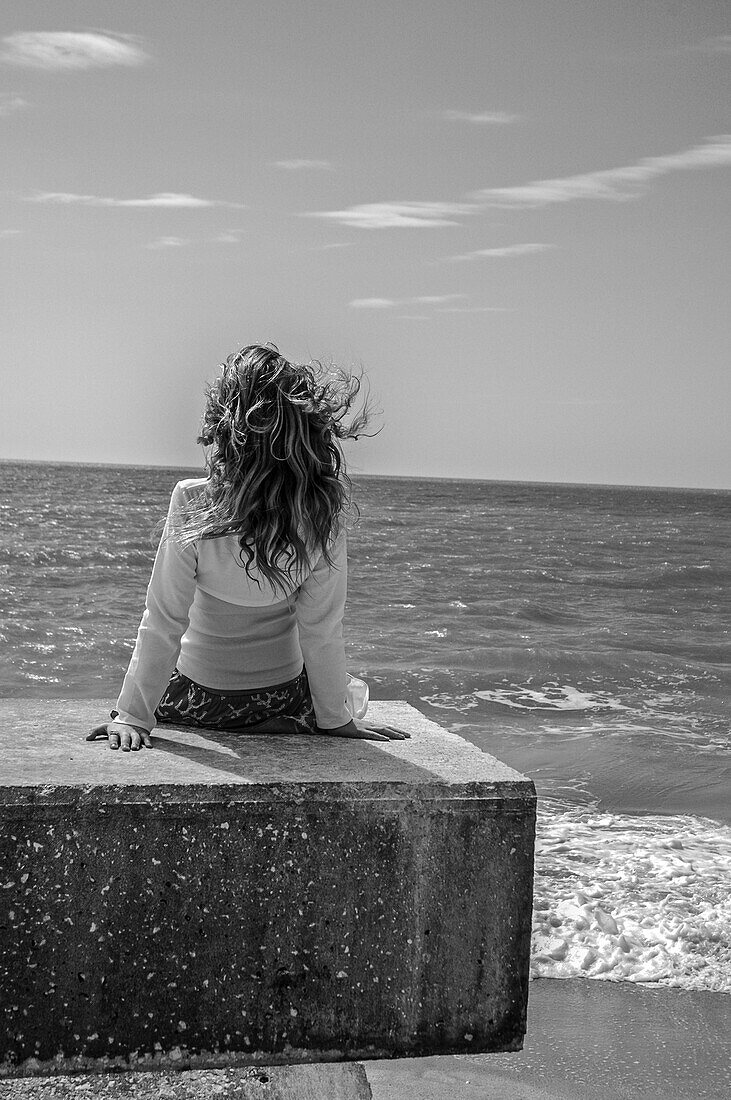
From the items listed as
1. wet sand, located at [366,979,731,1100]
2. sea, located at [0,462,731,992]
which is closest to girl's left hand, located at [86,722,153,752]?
sea, located at [0,462,731,992]

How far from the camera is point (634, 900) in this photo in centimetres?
416

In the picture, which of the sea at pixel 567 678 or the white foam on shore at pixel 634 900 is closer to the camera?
the white foam on shore at pixel 634 900

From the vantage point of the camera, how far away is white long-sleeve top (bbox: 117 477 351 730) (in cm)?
271

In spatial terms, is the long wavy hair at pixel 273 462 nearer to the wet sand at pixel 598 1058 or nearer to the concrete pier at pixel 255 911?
the concrete pier at pixel 255 911

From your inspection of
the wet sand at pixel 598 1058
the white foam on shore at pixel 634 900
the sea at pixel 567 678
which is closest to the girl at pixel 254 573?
the sea at pixel 567 678

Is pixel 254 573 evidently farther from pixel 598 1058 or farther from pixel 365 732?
pixel 598 1058

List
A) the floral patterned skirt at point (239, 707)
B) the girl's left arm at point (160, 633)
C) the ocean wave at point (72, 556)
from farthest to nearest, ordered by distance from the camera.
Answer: the ocean wave at point (72, 556) → the floral patterned skirt at point (239, 707) → the girl's left arm at point (160, 633)

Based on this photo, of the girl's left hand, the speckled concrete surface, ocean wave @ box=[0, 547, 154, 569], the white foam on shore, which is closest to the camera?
the speckled concrete surface

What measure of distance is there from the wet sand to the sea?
184mm

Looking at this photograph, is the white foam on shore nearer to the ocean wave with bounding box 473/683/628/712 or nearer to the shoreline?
the shoreline

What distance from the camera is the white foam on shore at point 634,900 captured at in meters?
3.61

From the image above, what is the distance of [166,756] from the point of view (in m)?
2.49

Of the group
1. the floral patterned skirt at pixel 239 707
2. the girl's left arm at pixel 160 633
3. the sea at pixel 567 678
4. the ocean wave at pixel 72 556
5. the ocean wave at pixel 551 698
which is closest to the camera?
the girl's left arm at pixel 160 633

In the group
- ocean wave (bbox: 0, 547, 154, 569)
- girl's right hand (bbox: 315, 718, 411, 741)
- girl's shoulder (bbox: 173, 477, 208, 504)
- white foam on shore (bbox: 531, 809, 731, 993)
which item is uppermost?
girl's shoulder (bbox: 173, 477, 208, 504)
